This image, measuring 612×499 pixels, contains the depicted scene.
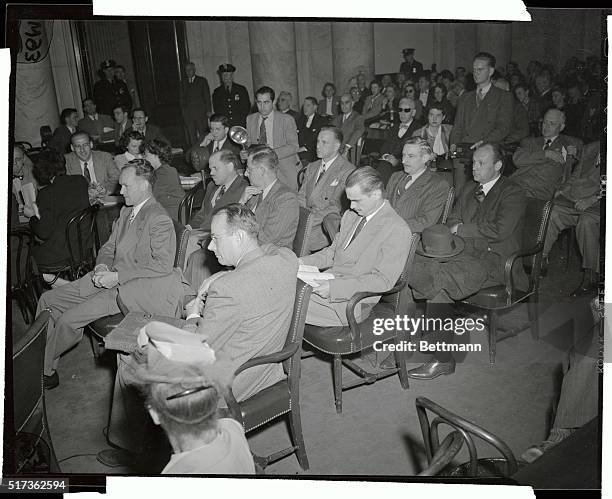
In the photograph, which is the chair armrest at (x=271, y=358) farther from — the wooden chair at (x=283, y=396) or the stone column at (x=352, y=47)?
the stone column at (x=352, y=47)

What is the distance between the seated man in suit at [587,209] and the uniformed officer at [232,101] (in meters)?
2.34

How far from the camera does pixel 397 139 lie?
14.9 ft

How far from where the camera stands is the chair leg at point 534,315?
139 inches

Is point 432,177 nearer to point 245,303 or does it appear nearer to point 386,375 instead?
point 386,375

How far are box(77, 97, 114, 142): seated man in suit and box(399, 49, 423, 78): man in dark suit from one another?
1.92 meters

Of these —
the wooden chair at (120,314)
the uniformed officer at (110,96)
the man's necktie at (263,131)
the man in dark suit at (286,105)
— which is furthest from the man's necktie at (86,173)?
the man in dark suit at (286,105)

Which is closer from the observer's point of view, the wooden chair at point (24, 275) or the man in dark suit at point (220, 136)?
the wooden chair at point (24, 275)

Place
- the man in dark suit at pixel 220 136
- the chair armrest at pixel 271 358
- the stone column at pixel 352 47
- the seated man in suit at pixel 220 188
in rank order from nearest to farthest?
the chair armrest at pixel 271 358 → the stone column at pixel 352 47 → the seated man in suit at pixel 220 188 → the man in dark suit at pixel 220 136

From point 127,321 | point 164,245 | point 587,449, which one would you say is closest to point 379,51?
point 164,245

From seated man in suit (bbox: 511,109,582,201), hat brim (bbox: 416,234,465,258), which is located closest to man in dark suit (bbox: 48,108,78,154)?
hat brim (bbox: 416,234,465,258)

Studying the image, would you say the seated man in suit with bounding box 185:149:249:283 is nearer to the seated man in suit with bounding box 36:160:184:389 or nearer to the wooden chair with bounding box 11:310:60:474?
the seated man in suit with bounding box 36:160:184:389

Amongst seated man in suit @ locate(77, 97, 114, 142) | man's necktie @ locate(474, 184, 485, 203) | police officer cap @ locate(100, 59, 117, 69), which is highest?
police officer cap @ locate(100, 59, 117, 69)

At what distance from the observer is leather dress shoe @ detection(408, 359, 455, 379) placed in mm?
3424

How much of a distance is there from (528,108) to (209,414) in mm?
2679
